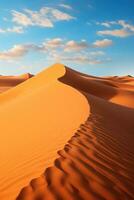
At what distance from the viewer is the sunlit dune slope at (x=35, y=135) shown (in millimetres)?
4965

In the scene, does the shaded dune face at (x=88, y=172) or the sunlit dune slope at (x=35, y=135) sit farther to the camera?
the sunlit dune slope at (x=35, y=135)

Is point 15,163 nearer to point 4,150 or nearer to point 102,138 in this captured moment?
point 4,150

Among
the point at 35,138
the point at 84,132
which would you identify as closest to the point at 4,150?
the point at 35,138

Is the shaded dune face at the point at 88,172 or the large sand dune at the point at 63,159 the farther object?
the large sand dune at the point at 63,159

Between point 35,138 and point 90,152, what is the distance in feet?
6.38

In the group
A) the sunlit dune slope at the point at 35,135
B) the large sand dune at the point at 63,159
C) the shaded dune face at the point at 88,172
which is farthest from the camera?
the sunlit dune slope at the point at 35,135

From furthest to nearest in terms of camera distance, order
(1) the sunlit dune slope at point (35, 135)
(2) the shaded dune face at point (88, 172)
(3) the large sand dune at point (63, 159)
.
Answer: (1) the sunlit dune slope at point (35, 135), (3) the large sand dune at point (63, 159), (2) the shaded dune face at point (88, 172)

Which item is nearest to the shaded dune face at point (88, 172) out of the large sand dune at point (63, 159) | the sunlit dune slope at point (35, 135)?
the large sand dune at point (63, 159)

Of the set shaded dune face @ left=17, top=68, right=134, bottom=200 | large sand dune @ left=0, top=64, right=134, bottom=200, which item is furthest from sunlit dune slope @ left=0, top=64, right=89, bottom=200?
shaded dune face @ left=17, top=68, right=134, bottom=200

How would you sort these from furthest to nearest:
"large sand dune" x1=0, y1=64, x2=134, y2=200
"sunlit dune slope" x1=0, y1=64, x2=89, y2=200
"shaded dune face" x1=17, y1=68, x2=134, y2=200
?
1. "sunlit dune slope" x1=0, y1=64, x2=89, y2=200
2. "large sand dune" x1=0, y1=64, x2=134, y2=200
3. "shaded dune face" x1=17, y1=68, x2=134, y2=200

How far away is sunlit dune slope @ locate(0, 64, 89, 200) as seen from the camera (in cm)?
496

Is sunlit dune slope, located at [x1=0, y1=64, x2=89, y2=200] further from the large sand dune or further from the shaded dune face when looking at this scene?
the shaded dune face

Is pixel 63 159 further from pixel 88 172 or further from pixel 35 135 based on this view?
pixel 35 135

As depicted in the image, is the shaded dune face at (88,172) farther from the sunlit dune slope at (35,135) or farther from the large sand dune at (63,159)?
the sunlit dune slope at (35,135)
